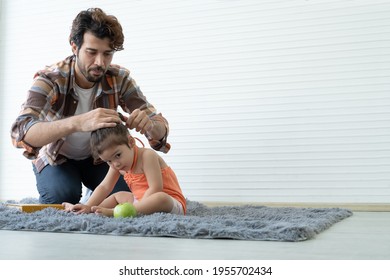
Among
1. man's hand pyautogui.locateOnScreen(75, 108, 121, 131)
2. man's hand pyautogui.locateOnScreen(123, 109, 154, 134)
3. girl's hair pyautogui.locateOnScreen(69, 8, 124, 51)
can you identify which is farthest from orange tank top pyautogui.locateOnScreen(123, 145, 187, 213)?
girl's hair pyautogui.locateOnScreen(69, 8, 124, 51)

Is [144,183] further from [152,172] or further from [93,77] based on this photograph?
[93,77]

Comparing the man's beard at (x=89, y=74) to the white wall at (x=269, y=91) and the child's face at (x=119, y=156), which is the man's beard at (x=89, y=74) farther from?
the white wall at (x=269, y=91)

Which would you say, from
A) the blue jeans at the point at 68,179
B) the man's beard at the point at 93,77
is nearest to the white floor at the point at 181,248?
the blue jeans at the point at 68,179

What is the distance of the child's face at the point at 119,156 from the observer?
2520mm

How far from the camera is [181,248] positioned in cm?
173

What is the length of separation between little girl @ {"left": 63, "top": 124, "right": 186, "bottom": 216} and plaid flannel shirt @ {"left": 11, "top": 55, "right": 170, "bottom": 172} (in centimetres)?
39

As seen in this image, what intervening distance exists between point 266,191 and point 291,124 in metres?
0.51

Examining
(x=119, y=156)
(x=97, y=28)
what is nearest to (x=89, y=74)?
(x=97, y=28)

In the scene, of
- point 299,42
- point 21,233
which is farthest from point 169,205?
point 299,42

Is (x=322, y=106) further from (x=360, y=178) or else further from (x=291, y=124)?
(x=360, y=178)

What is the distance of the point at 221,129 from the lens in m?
3.95

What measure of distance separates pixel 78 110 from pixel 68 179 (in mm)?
401
